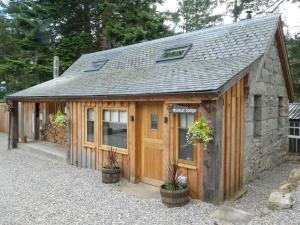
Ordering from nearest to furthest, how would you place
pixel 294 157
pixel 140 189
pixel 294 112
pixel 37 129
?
pixel 140 189, pixel 294 157, pixel 294 112, pixel 37 129

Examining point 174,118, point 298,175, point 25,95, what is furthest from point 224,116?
point 25,95

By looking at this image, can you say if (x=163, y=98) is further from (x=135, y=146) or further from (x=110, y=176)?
(x=110, y=176)

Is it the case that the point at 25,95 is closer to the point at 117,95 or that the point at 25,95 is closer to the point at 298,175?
the point at 117,95

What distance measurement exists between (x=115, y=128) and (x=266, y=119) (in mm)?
4905

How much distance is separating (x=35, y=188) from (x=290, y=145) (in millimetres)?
10920

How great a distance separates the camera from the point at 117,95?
7.95 meters

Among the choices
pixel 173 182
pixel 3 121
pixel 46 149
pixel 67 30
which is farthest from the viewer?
pixel 67 30

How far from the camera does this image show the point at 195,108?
6379mm

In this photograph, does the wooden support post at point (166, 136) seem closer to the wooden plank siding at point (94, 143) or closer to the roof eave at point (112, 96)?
the roof eave at point (112, 96)

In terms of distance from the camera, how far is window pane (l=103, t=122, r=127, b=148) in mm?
8453

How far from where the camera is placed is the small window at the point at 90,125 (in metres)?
9.64

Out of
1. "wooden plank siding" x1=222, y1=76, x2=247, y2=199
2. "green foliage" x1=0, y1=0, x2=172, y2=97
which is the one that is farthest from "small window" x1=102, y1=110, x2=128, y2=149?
"green foliage" x1=0, y1=0, x2=172, y2=97

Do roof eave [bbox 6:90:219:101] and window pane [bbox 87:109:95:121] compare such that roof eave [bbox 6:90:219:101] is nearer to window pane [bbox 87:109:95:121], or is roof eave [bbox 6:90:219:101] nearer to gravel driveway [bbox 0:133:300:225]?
window pane [bbox 87:109:95:121]

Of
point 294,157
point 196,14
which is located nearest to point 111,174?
point 294,157
